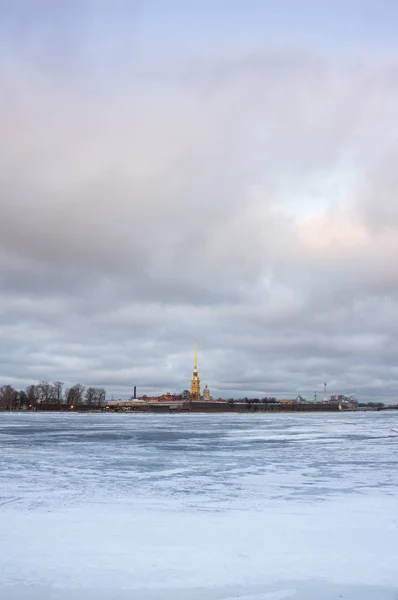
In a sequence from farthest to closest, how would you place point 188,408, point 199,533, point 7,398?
point 188,408 → point 7,398 → point 199,533

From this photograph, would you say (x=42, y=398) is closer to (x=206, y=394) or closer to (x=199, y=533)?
(x=206, y=394)

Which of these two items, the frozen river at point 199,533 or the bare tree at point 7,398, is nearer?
the frozen river at point 199,533

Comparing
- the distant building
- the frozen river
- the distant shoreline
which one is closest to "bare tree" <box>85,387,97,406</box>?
the distant shoreline

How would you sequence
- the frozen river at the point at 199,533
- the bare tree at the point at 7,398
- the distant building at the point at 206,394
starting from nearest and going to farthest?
the frozen river at the point at 199,533
the bare tree at the point at 7,398
the distant building at the point at 206,394

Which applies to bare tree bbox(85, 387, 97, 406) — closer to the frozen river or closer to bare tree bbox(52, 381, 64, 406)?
bare tree bbox(52, 381, 64, 406)

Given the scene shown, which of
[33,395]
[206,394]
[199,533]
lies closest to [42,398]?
[33,395]

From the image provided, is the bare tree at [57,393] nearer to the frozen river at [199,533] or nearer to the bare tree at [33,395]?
the bare tree at [33,395]

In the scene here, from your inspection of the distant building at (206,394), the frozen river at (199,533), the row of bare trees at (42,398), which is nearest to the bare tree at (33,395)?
the row of bare trees at (42,398)

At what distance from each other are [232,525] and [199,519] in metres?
0.64

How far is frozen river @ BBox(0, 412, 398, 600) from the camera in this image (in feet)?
17.9

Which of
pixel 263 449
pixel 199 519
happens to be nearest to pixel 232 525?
pixel 199 519

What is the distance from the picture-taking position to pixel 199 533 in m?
7.45

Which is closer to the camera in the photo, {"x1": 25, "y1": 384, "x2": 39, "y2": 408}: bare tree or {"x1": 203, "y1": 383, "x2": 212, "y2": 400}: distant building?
{"x1": 25, "y1": 384, "x2": 39, "y2": 408}: bare tree

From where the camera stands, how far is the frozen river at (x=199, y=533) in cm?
545
